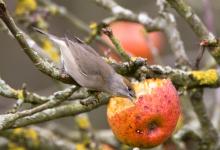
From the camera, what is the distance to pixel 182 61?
295 cm

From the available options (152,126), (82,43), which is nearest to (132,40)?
(82,43)

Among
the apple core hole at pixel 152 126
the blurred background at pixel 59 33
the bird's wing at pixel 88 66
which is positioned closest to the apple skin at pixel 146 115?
the apple core hole at pixel 152 126

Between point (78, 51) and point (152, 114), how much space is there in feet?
1.28

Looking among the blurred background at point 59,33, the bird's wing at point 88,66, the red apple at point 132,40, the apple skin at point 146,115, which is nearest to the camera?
the apple skin at point 146,115

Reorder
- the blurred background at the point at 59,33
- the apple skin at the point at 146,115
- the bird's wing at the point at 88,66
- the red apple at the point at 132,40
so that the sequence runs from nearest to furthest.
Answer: the apple skin at the point at 146,115, the bird's wing at the point at 88,66, the red apple at the point at 132,40, the blurred background at the point at 59,33

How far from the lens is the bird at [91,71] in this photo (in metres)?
2.38

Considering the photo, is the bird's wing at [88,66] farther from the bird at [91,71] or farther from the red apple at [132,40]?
the red apple at [132,40]

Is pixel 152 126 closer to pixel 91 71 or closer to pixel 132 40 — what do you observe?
pixel 91 71

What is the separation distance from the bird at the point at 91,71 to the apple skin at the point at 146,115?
0.16 feet

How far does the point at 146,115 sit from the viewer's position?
90.4 inches

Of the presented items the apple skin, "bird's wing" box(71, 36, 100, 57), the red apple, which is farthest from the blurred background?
the apple skin

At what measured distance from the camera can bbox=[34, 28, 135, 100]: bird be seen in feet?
7.81

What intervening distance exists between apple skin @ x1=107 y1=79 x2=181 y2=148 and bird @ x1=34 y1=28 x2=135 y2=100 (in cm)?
5

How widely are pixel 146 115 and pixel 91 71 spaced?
0.96ft
